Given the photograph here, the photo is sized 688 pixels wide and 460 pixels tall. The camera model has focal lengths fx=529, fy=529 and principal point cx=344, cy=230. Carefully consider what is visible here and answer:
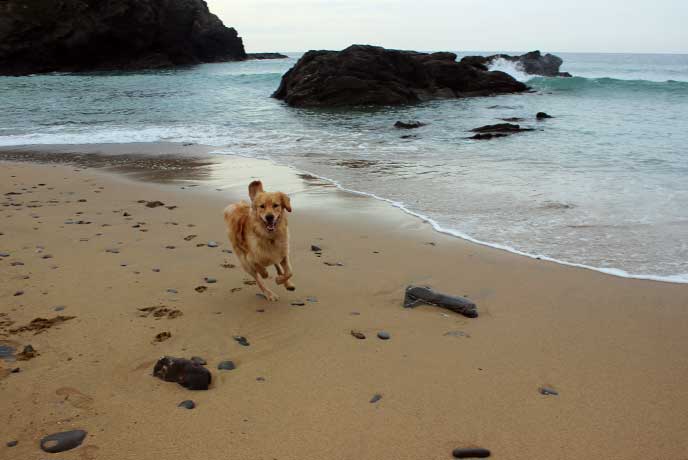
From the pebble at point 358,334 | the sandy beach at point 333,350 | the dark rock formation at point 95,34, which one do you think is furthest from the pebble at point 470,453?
the dark rock formation at point 95,34

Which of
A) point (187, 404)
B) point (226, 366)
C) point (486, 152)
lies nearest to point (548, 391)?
point (226, 366)

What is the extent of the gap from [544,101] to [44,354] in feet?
91.8

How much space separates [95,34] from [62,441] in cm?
6879

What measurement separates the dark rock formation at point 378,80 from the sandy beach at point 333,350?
21532mm

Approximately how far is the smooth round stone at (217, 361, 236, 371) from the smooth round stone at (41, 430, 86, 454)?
863mm

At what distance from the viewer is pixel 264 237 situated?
4305 millimetres

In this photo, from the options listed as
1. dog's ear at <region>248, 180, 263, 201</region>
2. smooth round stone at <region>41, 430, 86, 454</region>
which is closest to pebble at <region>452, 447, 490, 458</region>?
smooth round stone at <region>41, 430, 86, 454</region>

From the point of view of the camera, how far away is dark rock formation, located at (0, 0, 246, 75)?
5619 cm

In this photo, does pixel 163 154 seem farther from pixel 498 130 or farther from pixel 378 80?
pixel 378 80

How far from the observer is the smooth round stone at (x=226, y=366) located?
3225mm

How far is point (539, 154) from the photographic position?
40.5ft

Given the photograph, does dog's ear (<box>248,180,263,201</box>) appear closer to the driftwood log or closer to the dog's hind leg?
the dog's hind leg

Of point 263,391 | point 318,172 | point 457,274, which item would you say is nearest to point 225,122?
point 318,172

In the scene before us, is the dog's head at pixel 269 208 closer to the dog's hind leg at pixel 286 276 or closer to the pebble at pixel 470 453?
the dog's hind leg at pixel 286 276
